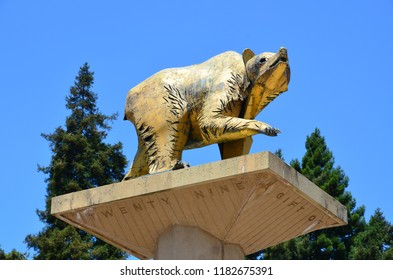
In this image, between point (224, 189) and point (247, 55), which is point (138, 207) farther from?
point (247, 55)

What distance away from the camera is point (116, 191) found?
43.9 feet

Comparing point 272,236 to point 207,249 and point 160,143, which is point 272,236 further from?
point 160,143

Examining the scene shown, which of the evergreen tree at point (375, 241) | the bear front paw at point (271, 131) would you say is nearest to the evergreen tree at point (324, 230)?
the evergreen tree at point (375, 241)

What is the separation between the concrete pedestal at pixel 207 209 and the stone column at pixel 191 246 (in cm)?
1

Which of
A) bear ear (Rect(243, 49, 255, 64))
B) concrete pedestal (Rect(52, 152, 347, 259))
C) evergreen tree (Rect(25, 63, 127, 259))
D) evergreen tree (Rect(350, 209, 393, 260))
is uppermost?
evergreen tree (Rect(25, 63, 127, 259))

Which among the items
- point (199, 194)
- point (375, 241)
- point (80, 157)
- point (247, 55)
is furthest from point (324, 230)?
point (199, 194)

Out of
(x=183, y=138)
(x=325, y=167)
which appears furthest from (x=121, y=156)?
(x=183, y=138)

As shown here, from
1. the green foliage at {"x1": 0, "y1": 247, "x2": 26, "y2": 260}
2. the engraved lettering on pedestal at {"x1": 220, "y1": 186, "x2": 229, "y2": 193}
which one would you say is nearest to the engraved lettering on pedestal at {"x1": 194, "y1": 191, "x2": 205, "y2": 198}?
the engraved lettering on pedestal at {"x1": 220, "y1": 186, "x2": 229, "y2": 193}

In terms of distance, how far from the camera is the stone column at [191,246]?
13.2 meters

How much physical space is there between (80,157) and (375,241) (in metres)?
9.06

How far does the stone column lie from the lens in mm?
13250

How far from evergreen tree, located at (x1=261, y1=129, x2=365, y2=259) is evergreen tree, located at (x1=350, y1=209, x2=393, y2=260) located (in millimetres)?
431

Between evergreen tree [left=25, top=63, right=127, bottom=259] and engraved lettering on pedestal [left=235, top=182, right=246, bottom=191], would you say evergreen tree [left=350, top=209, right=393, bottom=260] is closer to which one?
evergreen tree [left=25, top=63, right=127, bottom=259]
